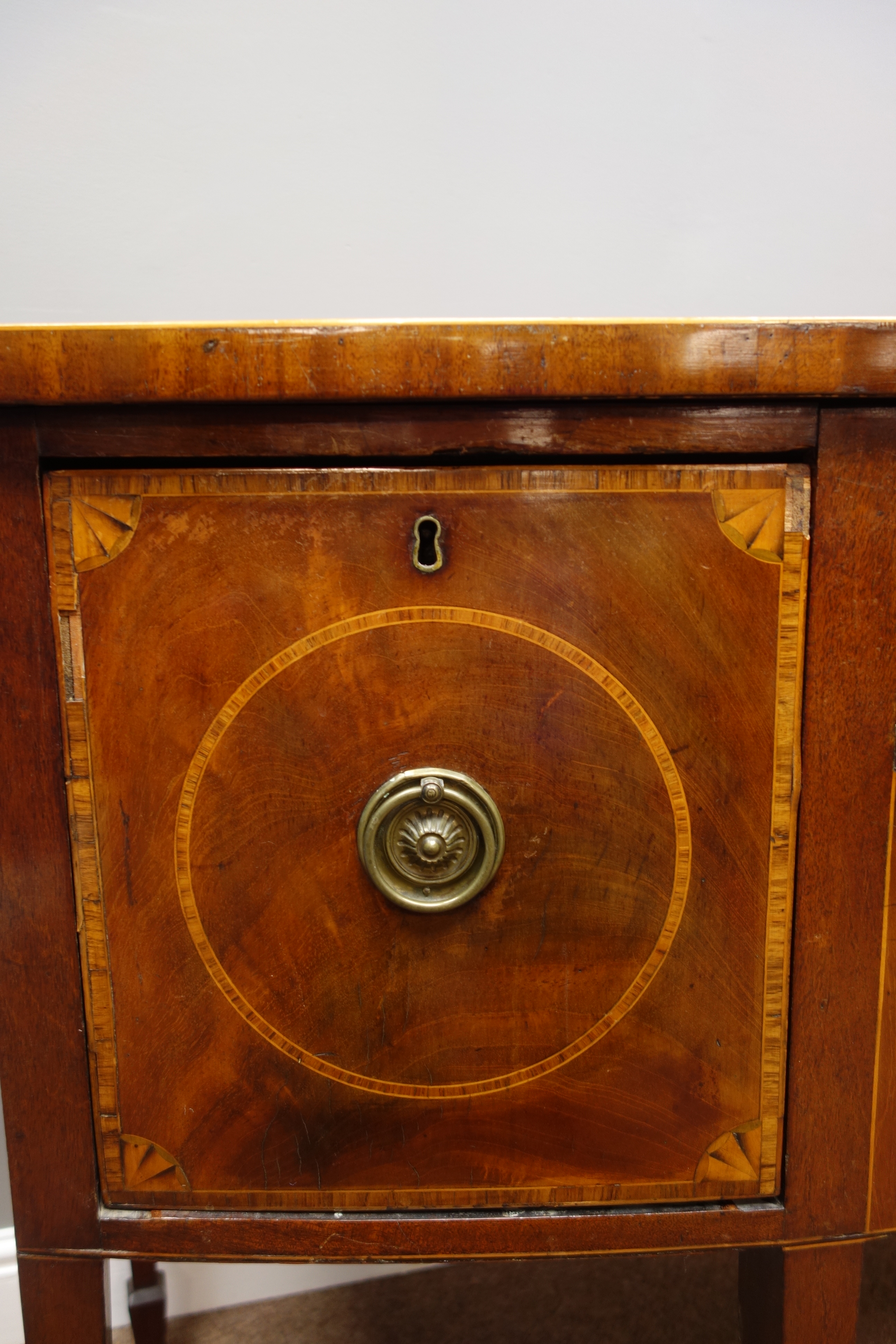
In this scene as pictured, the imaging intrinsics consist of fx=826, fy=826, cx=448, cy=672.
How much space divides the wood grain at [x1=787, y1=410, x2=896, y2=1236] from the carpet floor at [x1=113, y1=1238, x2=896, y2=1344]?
44cm

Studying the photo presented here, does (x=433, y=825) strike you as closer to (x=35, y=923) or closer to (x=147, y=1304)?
(x=35, y=923)

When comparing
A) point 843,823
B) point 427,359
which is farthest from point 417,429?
point 843,823

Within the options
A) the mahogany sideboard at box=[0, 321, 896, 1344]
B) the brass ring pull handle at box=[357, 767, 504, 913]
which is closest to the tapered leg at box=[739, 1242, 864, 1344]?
the mahogany sideboard at box=[0, 321, 896, 1344]

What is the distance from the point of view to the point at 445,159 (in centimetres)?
84

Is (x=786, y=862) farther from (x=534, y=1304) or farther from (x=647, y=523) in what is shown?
(x=534, y=1304)

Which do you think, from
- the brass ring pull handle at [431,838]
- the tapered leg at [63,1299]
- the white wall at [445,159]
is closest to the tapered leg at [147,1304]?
the tapered leg at [63,1299]

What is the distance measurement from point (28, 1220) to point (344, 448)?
498 mm

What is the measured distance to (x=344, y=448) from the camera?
0.45m

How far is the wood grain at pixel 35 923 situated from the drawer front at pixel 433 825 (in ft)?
0.04

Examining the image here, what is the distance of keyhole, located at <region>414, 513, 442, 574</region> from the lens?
0.45 metres

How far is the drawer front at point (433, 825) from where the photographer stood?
1.49 ft

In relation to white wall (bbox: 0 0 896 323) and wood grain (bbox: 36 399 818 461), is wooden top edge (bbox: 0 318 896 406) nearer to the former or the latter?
wood grain (bbox: 36 399 818 461)

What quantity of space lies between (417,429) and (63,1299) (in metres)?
0.56

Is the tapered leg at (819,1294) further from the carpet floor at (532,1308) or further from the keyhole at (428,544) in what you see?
the keyhole at (428,544)
